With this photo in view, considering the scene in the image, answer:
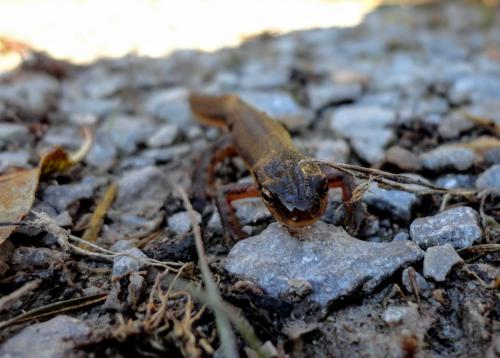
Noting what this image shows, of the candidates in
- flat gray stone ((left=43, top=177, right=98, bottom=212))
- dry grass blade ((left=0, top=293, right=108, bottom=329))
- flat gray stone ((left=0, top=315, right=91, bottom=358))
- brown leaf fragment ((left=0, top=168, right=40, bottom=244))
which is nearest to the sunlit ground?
flat gray stone ((left=43, top=177, right=98, bottom=212))

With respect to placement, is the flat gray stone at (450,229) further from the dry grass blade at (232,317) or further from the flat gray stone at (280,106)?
the flat gray stone at (280,106)

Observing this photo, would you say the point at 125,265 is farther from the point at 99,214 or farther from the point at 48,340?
the point at 99,214

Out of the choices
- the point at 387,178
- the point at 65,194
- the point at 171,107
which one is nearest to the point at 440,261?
the point at 387,178

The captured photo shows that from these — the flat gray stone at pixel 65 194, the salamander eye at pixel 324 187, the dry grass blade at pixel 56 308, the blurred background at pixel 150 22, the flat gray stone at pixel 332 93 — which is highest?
the blurred background at pixel 150 22

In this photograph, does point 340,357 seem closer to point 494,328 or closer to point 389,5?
point 494,328

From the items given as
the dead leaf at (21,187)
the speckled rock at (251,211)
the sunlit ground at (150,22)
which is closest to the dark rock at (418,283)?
the speckled rock at (251,211)

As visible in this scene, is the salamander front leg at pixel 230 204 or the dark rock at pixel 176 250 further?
the salamander front leg at pixel 230 204

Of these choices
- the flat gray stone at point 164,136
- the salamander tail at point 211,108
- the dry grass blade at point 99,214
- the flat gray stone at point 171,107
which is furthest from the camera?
the flat gray stone at point 171,107
